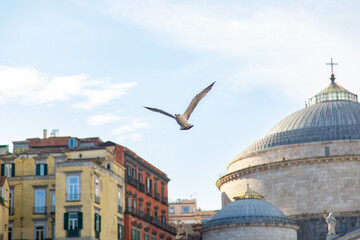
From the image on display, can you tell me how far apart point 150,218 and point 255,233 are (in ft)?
34.4

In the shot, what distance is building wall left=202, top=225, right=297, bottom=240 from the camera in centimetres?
9475

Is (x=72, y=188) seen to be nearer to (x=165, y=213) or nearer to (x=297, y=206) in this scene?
(x=165, y=213)

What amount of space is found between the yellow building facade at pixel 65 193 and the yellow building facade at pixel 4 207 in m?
1.30

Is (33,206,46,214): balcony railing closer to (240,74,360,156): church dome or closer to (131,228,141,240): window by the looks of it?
(131,228,141,240): window

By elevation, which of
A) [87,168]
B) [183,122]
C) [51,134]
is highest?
[51,134]

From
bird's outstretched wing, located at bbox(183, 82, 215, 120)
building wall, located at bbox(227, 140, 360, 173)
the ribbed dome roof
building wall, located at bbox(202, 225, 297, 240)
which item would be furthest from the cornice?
bird's outstretched wing, located at bbox(183, 82, 215, 120)

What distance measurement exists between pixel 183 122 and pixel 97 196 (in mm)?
37850

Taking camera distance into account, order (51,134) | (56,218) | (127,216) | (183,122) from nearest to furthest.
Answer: (183,122)
(56,218)
(127,216)
(51,134)

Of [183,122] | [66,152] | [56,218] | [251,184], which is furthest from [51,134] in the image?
[183,122]

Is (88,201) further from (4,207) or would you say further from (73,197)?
(4,207)

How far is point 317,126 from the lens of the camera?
105m

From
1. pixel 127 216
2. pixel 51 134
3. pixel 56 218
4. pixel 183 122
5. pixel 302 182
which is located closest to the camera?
pixel 183 122

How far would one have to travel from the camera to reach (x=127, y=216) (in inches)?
3376

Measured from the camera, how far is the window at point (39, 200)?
8162 cm
